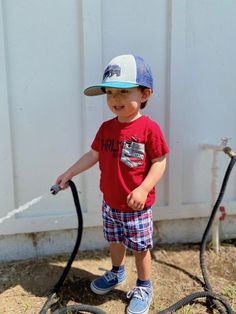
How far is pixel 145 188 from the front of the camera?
196 cm

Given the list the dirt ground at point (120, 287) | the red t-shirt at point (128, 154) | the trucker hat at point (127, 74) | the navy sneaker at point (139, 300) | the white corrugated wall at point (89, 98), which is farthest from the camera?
the white corrugated wall at point (89, 98)

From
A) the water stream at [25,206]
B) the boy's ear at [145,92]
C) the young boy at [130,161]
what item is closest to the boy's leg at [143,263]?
the young boy at [130,161]

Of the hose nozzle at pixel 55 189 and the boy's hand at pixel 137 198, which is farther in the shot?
the hose nozzle at pixel 55 189

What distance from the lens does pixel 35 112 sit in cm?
244

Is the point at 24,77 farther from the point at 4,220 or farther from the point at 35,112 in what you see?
the point at 4,220

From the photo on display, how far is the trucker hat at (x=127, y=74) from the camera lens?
6.32 feet

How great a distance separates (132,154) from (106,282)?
80cm

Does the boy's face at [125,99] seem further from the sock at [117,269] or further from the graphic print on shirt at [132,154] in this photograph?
the sock at [117,269]

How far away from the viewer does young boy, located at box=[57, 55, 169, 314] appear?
1.96 meters

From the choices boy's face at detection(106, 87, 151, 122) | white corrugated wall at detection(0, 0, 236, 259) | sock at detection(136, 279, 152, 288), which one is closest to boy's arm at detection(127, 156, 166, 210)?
boy's face at detection(106, 87, 151, 122)

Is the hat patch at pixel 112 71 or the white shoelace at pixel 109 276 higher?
the hat patch at pixel 112 71

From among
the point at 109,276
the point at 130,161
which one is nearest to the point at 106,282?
the point at 109,276

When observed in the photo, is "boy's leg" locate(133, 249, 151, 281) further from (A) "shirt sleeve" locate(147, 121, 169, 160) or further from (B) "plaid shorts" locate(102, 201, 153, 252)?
(A) "shirt sleeve" locate(147, 121, 169, 160)

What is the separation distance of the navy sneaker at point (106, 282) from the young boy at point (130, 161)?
0.50 ft
